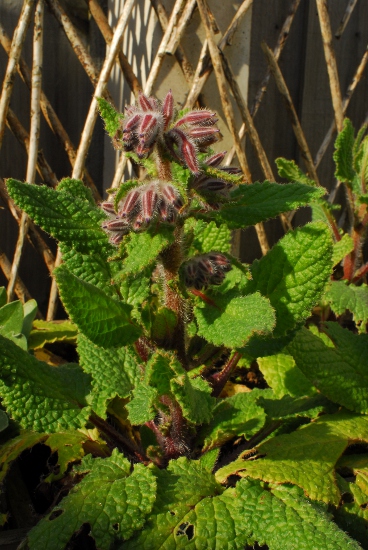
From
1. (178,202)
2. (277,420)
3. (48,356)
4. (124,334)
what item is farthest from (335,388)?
(48,356)

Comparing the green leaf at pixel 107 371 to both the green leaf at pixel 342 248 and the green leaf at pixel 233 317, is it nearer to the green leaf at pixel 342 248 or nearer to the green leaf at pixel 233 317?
the green leaf at pixel 233 317

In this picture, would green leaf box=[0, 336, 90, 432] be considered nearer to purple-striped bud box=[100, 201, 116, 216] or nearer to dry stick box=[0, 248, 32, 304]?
purple-striped bud box=[100, 201, 116, 216]

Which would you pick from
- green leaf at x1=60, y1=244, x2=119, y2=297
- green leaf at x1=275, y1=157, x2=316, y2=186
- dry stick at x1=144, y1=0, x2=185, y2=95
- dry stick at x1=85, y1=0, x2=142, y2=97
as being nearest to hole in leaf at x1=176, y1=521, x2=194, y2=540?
green leaf at x1=60, y1=244, x2=119, y2=297

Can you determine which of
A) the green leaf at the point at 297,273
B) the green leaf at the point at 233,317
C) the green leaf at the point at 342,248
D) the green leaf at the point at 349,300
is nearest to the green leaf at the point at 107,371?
the green leaf at the point at 233,317

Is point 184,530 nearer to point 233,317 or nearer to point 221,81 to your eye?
point 233,317

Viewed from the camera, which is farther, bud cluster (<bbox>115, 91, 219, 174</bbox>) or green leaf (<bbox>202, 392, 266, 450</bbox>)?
green leaf (<bbox>202, 392, 266, 450</bbox>)

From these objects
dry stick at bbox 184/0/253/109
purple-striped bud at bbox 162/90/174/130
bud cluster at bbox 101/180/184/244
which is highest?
dry stick at bbox 184/0/253/109

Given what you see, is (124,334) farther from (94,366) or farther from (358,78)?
(358,78)
